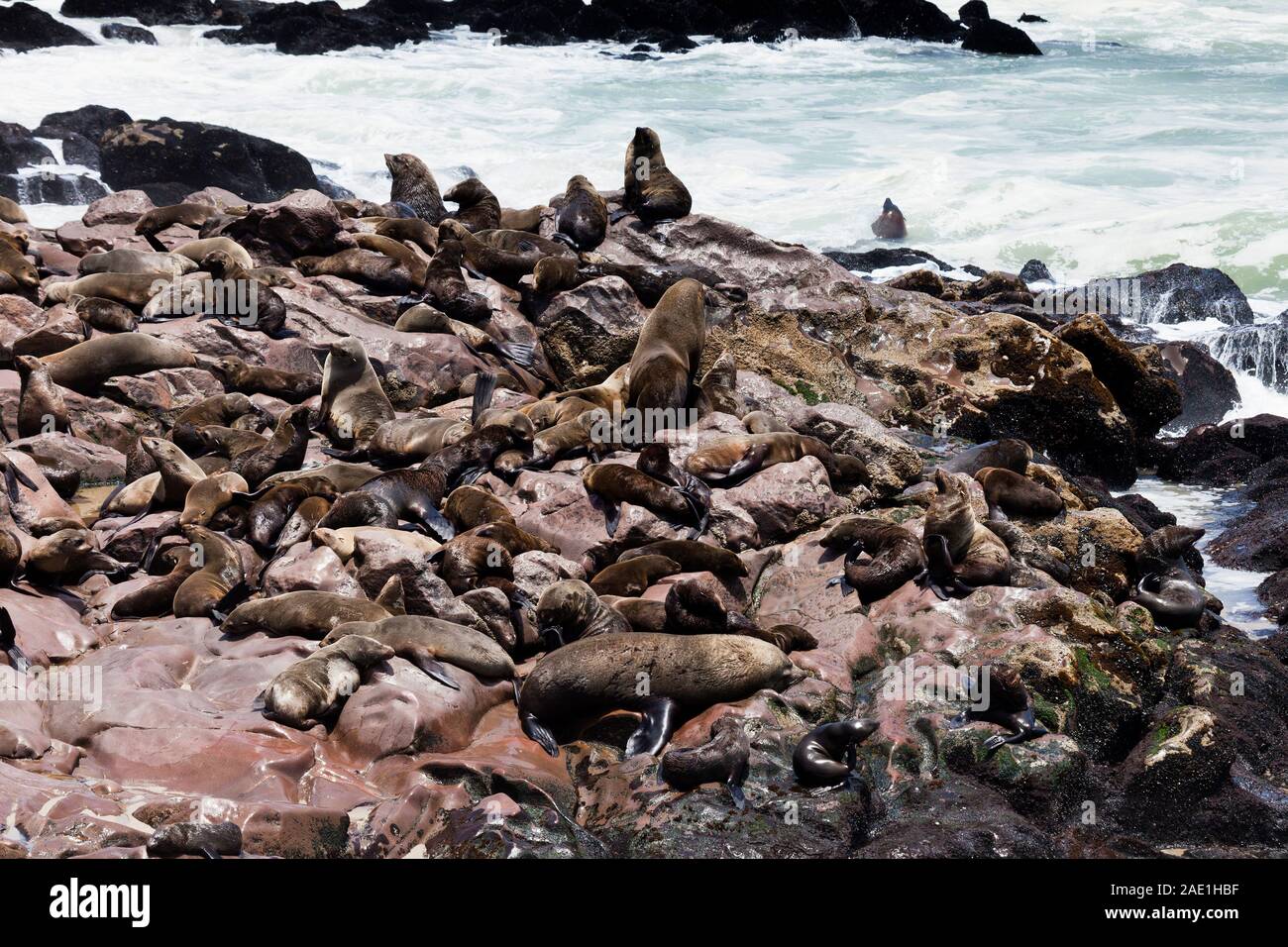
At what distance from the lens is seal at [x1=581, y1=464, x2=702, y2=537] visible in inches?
320

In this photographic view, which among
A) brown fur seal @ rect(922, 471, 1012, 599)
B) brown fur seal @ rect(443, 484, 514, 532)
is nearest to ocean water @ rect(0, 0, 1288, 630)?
brown fur seal @ rect(922, 471, 1012, 599)

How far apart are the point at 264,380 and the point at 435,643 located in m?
4.84

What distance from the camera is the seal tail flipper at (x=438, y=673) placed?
603 cm

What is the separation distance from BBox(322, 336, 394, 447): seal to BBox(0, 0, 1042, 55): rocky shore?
3328cm

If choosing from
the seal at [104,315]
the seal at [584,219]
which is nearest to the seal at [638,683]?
the seal at [104,315]

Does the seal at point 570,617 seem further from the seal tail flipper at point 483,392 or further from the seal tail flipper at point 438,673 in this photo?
the seal tail flipper at point 483,392

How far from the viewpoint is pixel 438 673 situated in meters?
6.07

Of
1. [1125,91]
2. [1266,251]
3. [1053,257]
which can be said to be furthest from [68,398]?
[1125,91]

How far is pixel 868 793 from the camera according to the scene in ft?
19.3

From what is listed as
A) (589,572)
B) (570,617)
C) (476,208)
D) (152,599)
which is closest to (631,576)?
(589,572)

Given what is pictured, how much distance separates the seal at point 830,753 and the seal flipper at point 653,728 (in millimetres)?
649

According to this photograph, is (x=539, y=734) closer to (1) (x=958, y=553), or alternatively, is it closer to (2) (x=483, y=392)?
(1) (x=958, y=553)
